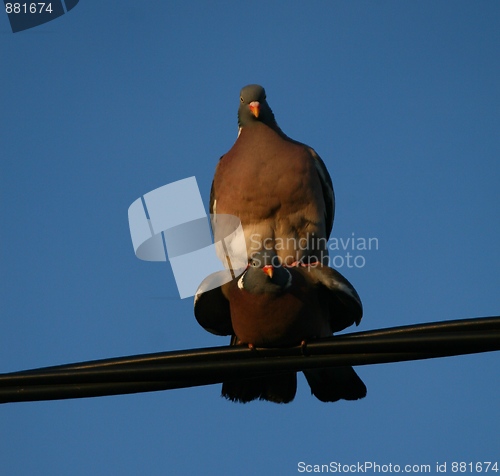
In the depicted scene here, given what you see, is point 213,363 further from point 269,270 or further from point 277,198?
point 277,198

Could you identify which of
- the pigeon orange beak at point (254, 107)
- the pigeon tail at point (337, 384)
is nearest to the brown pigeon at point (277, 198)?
the pigeon orange beak at point (254, 107)

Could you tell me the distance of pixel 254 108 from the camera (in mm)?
6781

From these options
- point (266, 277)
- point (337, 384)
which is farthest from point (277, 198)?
point (266, 277)

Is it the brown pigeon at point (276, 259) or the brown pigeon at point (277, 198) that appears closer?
the brown pigeon at point (276, 259)

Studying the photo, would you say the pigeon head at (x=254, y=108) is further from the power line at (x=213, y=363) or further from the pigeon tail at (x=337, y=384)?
the power line at (x=213, y=363)

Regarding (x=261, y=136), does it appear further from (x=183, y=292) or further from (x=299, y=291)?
(x=299, y=291)

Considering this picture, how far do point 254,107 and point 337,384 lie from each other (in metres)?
2.40

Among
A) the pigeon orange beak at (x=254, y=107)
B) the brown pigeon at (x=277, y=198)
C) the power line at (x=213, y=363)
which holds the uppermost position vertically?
the pigeon orange beak at (x=254, y=107)

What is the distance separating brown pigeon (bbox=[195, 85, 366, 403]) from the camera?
467cm

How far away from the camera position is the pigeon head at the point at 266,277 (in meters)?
4.66

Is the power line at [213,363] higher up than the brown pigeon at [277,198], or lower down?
lower down

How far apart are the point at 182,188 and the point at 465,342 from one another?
10.7 feet

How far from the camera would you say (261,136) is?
656 cm

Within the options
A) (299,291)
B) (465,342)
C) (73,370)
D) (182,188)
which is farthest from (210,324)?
(465,342)
